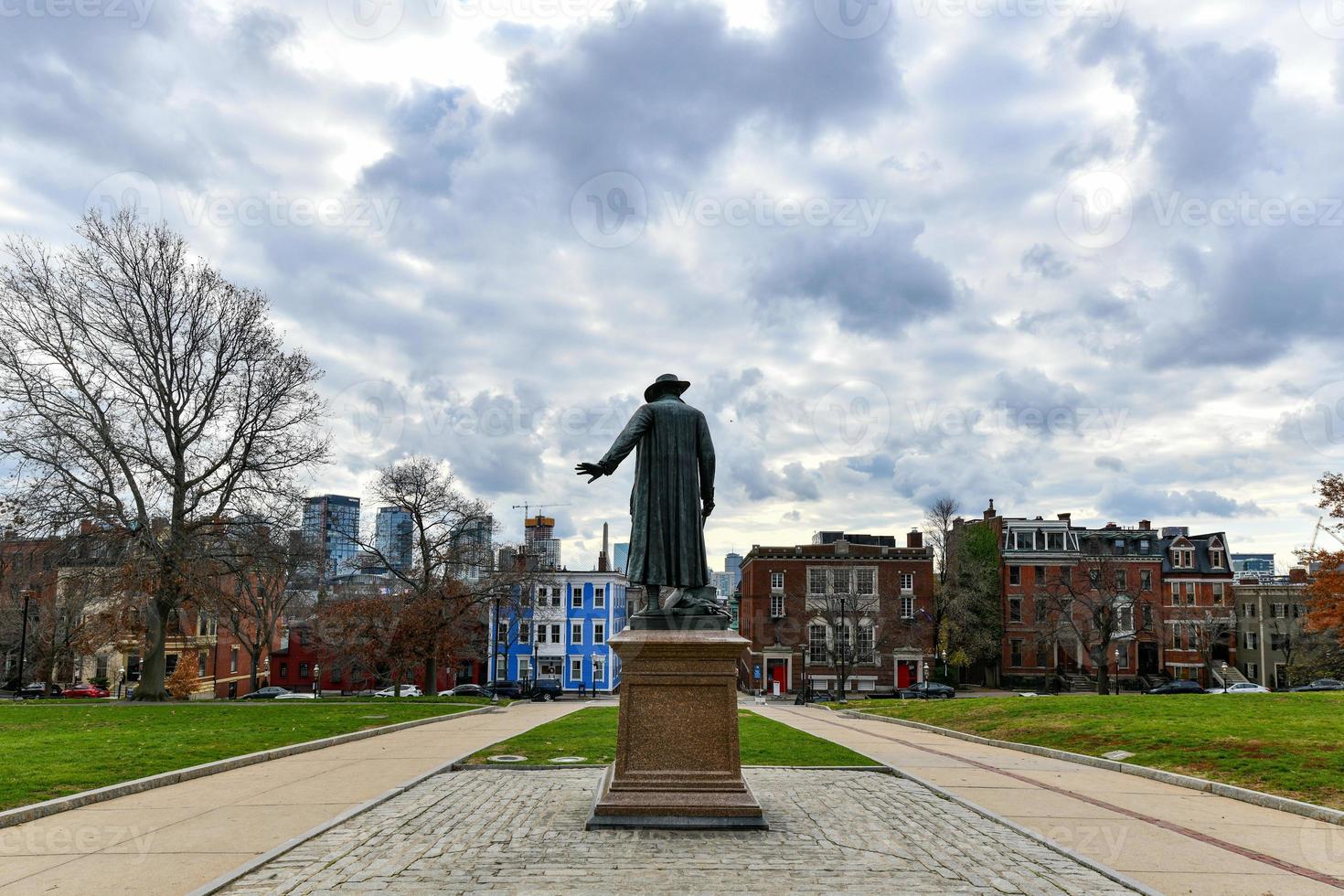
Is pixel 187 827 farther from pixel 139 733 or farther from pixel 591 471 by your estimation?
pixel 139 733

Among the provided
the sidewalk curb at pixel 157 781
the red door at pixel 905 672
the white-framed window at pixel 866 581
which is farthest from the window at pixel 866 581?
the sidewalk curb at pixel 157 781

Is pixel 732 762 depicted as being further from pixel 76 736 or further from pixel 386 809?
pixel 76 736

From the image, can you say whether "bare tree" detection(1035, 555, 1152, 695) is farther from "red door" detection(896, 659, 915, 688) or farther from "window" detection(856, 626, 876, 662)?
"window" detection(856, 626, 876, 662)

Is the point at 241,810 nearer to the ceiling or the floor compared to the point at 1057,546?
nearer to the floor

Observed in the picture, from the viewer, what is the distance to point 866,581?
6019 cm

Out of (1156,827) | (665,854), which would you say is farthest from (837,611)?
(665,854)

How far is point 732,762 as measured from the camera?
8578 millimetres

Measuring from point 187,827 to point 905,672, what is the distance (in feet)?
182

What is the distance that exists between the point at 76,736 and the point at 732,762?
13.8m

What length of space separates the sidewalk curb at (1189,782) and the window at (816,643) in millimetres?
38891

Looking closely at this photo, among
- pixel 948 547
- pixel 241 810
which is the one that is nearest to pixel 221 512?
pixel 241 810

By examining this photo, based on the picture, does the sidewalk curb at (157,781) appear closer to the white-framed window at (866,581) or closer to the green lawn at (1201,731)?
the green lawn at (1201,731)

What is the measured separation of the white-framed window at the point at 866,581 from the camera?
60.0 meters

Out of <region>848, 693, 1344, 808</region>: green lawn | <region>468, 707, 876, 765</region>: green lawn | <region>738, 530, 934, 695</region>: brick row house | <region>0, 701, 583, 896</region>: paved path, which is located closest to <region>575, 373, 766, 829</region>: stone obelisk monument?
<region>0, 701, 583, 896</region>: paved path
